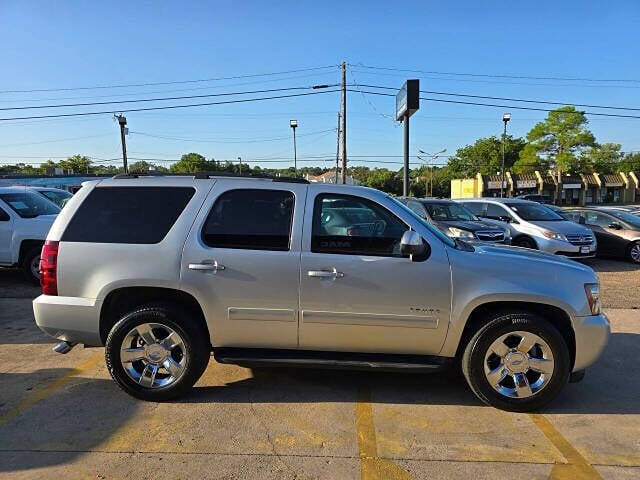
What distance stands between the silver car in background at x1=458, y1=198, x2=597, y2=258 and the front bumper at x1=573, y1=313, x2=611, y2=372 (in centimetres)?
761

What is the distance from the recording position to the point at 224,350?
13.1 ft

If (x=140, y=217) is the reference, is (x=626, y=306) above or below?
below

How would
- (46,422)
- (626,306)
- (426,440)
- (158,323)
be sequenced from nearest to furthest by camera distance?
(426,440) → (46,422) → (158,323) → (626,306)

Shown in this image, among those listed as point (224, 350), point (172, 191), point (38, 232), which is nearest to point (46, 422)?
point (224, 350)

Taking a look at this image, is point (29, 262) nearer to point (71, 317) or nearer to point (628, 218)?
point (71, 317)

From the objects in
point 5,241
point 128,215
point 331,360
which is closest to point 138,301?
point 128,215

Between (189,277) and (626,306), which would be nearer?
(189,277)

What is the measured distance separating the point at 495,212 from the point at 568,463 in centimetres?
1029

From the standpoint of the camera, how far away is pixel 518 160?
73312 millimetres

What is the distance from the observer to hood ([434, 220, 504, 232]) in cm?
1061

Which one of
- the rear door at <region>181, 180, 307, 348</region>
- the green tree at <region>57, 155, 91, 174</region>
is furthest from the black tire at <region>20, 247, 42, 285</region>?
the green tree at <region>57, 155, 91, 174</region>

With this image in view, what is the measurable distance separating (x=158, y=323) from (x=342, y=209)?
181 cm

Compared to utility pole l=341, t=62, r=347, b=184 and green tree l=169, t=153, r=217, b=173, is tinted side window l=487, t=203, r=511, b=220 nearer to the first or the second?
utility pole l=341, t=62, r=347, b=184

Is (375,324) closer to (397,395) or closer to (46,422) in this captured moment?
(397,395)
